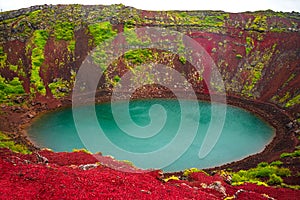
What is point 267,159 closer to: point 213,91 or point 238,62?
point 213,91

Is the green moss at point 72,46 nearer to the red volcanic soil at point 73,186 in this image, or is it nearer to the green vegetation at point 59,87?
the green vegetation at point 59,87

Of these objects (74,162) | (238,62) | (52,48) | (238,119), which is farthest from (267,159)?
(52,48)

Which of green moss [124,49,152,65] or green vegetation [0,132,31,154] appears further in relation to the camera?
green moss [124,49,152,65]

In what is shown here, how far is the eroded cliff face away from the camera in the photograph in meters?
71.6

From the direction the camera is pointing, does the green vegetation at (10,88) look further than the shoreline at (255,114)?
Yes

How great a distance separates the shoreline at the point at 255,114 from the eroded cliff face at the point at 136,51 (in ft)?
9.50

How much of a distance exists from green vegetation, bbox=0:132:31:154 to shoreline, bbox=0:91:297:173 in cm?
166

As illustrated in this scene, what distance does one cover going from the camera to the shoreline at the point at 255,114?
44.1 meters

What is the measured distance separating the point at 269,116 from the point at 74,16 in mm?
63389

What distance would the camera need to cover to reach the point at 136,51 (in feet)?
286

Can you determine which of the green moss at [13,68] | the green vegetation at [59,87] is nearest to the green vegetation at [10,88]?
the green moss at [13,68]

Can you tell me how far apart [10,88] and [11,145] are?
1073 inches

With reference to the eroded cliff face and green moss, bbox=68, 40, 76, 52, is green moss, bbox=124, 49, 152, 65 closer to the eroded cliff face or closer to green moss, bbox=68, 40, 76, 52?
the eroded cliff face

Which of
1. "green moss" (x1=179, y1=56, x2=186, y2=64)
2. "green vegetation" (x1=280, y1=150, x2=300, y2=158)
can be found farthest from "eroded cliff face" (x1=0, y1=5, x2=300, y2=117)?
"green vegetation" (x1=280, y1=150, x2=300, y2=158)
